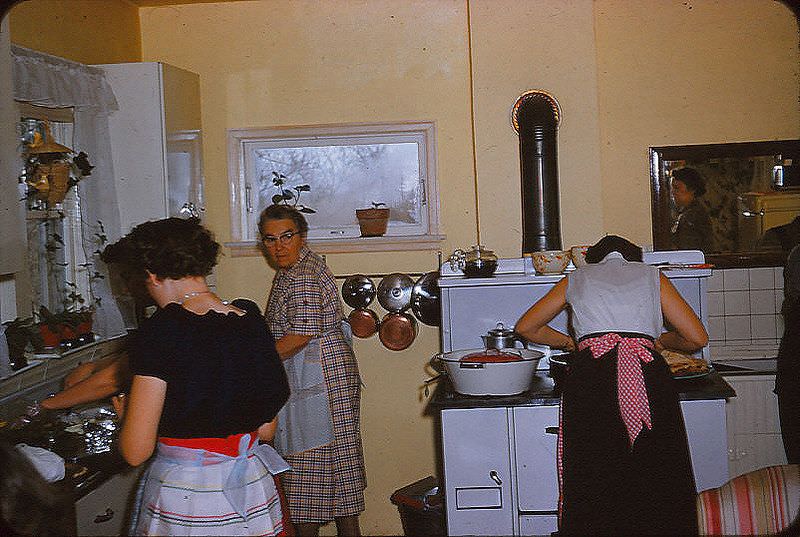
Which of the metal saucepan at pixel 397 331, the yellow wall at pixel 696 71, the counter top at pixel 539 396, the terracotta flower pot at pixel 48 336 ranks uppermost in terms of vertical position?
the yellow wall at pixel 696 71

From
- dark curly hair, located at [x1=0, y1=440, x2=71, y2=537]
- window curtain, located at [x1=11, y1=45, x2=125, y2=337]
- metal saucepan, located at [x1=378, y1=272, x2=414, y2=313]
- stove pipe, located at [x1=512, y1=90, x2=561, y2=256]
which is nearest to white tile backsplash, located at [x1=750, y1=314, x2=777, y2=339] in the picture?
stove pipe, located at [x1=512, y1=90, x2=561, y2=256]

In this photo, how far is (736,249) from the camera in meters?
4.48

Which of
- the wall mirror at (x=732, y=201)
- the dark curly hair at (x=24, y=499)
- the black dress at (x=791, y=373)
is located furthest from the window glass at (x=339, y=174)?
the dark curly hair at (x=24, y=499)

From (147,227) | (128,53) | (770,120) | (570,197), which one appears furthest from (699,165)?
(147,227)

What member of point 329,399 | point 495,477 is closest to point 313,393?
point 329,399

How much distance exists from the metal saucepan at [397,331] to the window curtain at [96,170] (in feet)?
4.14

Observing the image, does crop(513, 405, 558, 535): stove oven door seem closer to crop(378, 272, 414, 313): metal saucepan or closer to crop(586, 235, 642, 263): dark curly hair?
crop(586, 235, 642, 263): dark curly hair

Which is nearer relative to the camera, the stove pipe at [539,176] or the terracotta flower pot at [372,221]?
the stove pipe at [539,176]

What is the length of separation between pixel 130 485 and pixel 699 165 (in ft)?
10.0

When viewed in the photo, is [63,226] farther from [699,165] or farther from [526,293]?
[699,165]

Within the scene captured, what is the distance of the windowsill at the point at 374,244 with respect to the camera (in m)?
4.41

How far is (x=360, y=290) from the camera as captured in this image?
14.5ft

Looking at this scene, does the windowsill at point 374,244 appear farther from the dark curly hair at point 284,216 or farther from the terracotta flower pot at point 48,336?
the terracotta flower pot at point 48,336

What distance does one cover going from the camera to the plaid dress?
3.67 m
